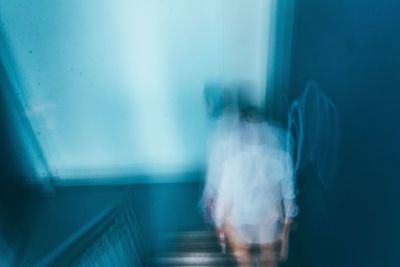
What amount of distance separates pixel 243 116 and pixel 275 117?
1.83ft

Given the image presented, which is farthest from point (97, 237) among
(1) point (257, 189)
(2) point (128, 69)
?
(2) point (128, 69)

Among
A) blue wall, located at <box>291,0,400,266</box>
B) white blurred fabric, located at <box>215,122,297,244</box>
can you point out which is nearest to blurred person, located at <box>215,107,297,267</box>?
white blurred fabric, located at <box>215,122,297,244</box>

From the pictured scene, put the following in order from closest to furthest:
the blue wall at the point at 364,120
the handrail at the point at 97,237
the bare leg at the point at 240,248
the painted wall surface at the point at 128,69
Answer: the blue wall at the point at 364,120 → the handrail at the point at 97,237 → the bare leg at the point at 240,248 → the painted wall surface at the point at 128,69

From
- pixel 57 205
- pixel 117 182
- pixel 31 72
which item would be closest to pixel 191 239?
pixel 117 182

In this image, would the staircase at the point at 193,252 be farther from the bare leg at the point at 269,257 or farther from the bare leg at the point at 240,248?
the bare leg at the point at 269,257

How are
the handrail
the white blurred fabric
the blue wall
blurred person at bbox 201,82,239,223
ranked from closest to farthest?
the blue wall
the handrail
the white blurred fabric
blurred person at bbox 201,82,239,223

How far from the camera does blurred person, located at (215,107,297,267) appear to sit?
5.87 feet

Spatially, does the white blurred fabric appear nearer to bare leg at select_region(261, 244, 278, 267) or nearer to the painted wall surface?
bare leg at select_region(261, 244, 278, 267)

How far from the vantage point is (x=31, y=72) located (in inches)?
95.5

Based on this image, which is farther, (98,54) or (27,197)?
(27,197)

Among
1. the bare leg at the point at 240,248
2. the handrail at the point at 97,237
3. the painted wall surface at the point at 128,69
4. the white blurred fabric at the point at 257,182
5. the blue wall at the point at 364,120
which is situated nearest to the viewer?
the blue wall at the point at 364,120

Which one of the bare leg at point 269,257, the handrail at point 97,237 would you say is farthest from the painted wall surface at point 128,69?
the bare leg at point 269,257

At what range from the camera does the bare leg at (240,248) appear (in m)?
1.99

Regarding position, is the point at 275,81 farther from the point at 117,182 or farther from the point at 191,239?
the point at 117,182
